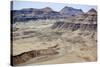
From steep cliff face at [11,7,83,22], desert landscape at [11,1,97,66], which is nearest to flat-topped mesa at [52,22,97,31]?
desert landscape at [11,1,97,66]

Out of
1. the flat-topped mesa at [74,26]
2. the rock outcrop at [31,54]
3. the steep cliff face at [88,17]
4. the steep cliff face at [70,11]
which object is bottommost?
the rock outcrop at [31,54]

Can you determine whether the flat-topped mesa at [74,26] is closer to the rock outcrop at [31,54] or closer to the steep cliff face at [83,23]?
the steep cliff face at [83,23]

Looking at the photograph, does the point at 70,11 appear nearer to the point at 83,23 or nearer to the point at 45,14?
the point at 83,23

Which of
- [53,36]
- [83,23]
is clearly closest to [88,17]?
[83,23]

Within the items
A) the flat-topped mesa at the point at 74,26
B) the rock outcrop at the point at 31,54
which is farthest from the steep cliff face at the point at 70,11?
the rock outcrop at the point at 31,54
